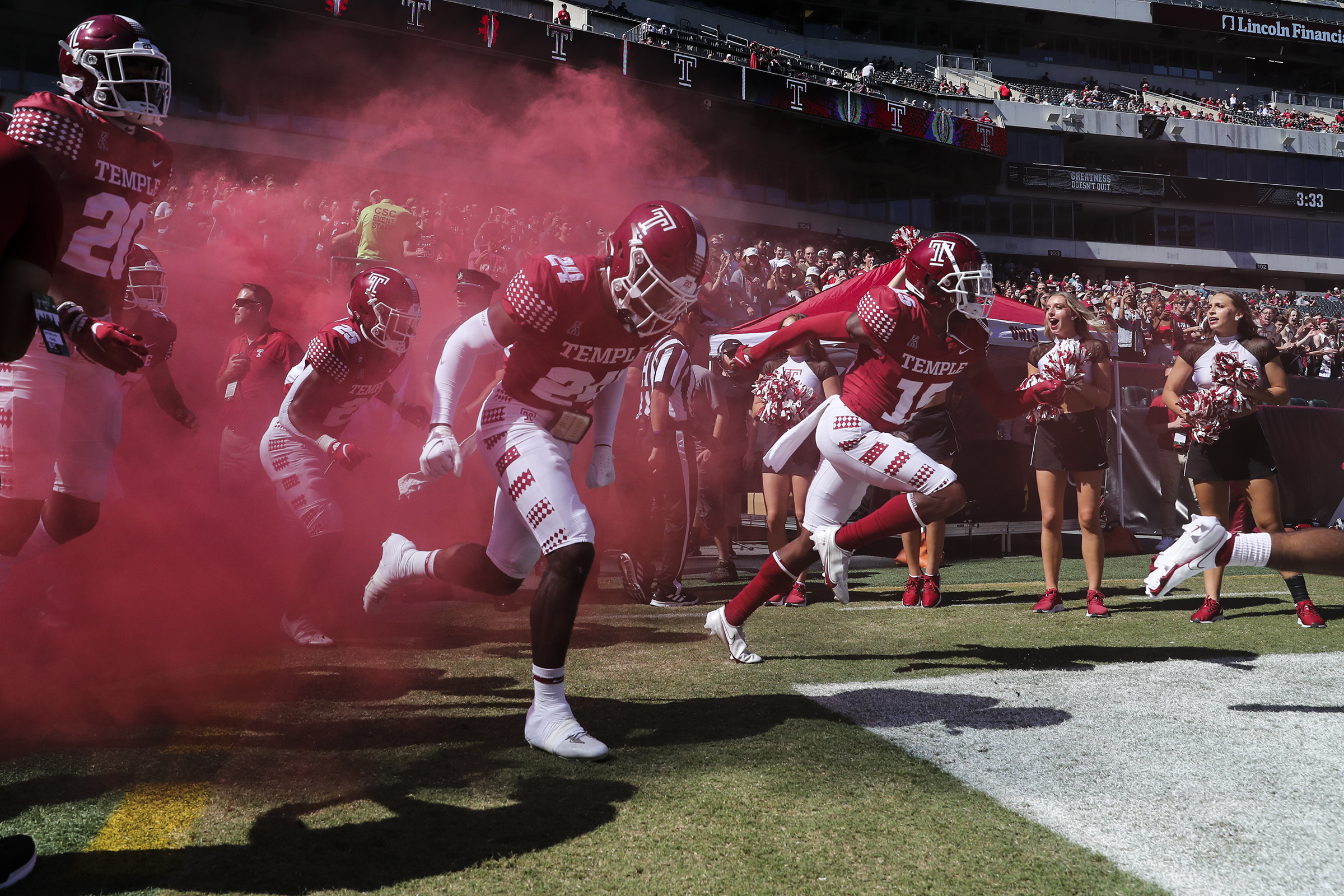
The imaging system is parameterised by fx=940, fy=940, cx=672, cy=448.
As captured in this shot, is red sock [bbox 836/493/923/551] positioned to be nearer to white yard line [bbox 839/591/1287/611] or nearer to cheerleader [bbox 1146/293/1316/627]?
white yard line [bbox 839/591/1287/611]

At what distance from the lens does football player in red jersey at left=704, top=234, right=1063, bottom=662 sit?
4.98 m

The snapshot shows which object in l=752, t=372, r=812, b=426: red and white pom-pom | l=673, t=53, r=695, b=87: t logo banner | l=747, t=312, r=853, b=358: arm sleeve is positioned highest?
l=673, t=53, r=695, b=87: t logo banner

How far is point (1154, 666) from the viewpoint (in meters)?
5.04

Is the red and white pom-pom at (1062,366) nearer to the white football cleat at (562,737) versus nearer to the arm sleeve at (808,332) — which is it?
the arm sleeve at (808,332)

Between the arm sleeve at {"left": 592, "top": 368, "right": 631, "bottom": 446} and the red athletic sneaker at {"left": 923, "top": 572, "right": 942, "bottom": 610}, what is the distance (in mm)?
3748

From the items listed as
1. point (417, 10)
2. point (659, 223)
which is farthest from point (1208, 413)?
point (417, 10)

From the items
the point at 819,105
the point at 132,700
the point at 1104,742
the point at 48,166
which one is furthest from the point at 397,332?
the point at 819,105

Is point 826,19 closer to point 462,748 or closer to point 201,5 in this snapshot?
point 201,5

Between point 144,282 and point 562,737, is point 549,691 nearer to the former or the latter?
point 562,737

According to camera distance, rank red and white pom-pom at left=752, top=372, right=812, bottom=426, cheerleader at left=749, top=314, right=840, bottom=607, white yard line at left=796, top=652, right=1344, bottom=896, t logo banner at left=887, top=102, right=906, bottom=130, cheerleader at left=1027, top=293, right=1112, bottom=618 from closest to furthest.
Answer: white yard line at left=796, top=652, right=1344, bottom=896 < cheerleader at left=1027, top=293, right=1112, bottom=618 < cheerleader at left=749, top=314, right=840, bottom=607 < red and white pom-pom at left=752, top=372, right=812, bottom=426 < t logo banner at left=887, top=102, right=906, bottom=130

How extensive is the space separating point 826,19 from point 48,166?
4661 cm

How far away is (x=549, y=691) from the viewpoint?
12.1 feet

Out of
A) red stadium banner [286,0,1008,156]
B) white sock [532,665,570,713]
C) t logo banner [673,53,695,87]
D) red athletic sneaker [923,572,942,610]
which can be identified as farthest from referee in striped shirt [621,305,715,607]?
t logo banner [673,53,695,87]

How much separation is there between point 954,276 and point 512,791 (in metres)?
3.43
